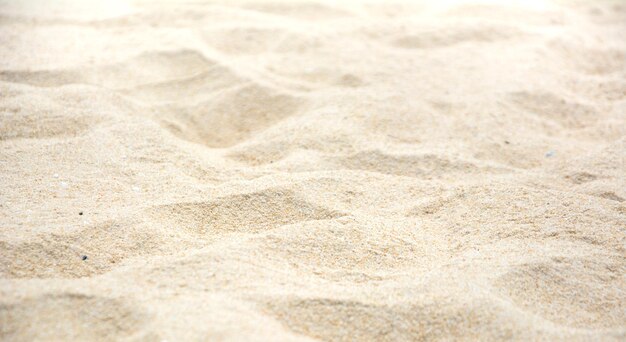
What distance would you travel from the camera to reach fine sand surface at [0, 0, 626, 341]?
0.96 m

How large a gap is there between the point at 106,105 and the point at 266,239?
72 cm

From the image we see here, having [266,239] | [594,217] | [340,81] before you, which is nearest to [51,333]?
[266,239]

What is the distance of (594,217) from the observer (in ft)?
4.02

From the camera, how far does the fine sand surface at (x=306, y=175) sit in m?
0.96

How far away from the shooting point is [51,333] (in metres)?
0.88

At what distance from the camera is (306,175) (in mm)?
1364

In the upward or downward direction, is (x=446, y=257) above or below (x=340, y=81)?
below

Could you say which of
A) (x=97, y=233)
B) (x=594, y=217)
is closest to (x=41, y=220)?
(x=97, y=233)

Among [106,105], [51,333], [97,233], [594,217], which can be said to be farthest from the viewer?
[106,105]

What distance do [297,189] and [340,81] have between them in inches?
25.2

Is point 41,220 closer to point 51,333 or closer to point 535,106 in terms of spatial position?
point 51,333

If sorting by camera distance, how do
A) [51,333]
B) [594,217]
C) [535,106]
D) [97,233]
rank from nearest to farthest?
[51,333], [97,233], [594,217], [535,106]

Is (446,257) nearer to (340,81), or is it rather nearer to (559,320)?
(559,320)

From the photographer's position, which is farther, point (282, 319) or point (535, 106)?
point (535, 106)
